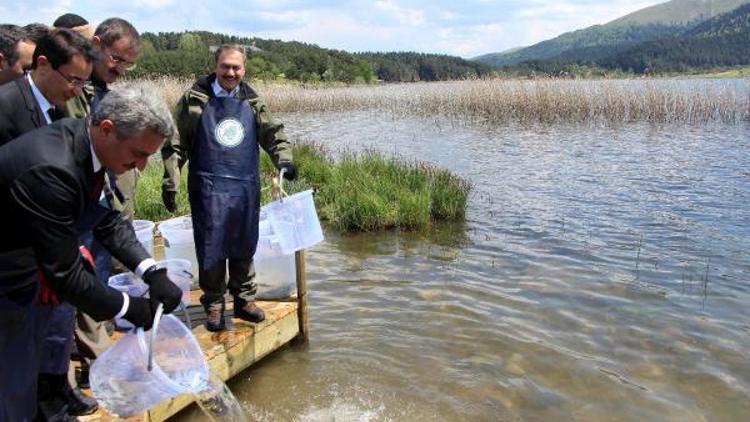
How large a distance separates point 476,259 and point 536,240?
124 centimetres

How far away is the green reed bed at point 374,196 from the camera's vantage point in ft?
30.1

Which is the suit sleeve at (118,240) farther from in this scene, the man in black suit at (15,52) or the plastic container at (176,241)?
the plastic container at (176,241)

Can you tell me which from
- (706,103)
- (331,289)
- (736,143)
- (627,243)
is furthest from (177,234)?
(706,103)

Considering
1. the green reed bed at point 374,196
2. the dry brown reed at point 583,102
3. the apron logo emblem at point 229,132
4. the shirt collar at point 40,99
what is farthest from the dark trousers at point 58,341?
the dry brown reed at point 583,102

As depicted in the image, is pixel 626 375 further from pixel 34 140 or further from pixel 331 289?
pixel 34 140

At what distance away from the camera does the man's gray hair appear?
7.09ft

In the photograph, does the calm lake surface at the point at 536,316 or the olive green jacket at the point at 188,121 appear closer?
the olive green jacket at the point at 188,121

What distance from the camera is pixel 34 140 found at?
2.13 m

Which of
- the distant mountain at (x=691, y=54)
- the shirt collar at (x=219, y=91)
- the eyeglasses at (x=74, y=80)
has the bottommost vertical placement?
the shirt collar at (x=219, y=91)

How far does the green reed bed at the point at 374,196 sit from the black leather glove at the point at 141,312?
6.62 m

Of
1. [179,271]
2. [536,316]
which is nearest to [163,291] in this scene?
[179,271]

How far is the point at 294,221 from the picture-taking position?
15.1 feet

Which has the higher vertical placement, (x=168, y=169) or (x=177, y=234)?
(x=168, y=169)

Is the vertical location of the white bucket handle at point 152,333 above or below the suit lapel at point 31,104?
below
